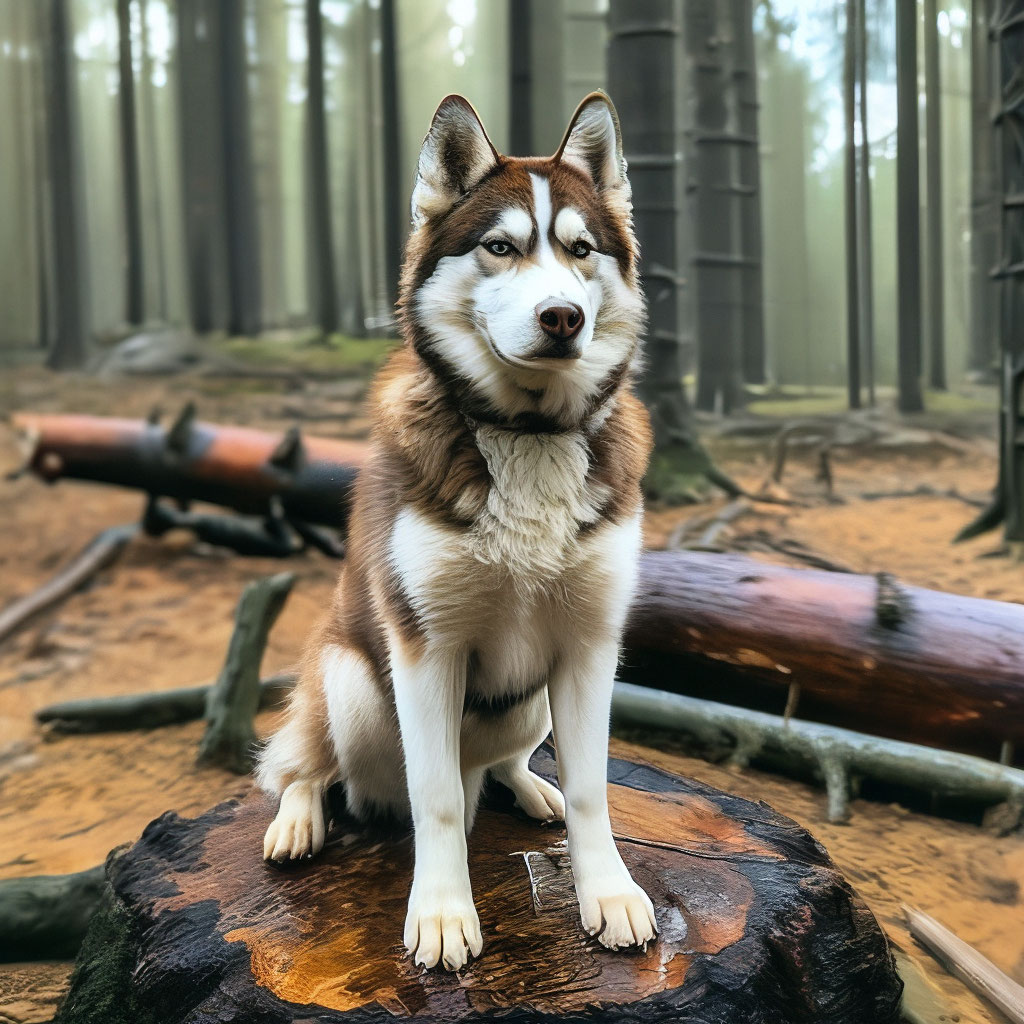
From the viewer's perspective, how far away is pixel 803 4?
412 cm

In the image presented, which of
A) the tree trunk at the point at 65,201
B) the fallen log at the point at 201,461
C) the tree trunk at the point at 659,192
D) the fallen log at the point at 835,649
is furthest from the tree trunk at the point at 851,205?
the tree trunk at the point at 65,201

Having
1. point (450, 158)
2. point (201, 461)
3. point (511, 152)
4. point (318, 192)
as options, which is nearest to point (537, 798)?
point (450, 158)

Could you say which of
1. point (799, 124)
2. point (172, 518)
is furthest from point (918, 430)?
point (172, 518)

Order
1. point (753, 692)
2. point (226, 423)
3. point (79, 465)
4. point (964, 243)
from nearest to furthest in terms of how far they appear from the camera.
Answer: point (753, 692)
point (964, 243)
point (79, 465)
point (226, 423)

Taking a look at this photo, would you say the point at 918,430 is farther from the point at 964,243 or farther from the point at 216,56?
the point at 216,56

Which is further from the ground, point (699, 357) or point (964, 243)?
point (964, 243)

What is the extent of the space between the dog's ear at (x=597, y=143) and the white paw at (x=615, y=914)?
111cm

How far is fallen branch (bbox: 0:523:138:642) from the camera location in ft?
15.3

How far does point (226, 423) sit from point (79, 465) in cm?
104

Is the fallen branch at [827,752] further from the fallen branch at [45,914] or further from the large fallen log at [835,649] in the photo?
the fallen branch at [45,914]

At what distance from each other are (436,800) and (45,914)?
1551mm

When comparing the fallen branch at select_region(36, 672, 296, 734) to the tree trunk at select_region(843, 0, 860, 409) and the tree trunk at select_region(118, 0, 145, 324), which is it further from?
the tree trunk at select_region(118, 0, 145, 324)

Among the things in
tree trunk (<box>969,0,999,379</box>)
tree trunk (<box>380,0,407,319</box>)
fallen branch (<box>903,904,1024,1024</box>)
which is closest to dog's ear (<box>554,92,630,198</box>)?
fallen branch (<box>903,904,1024,1024</box>)

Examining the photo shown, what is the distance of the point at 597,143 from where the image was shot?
150cm
